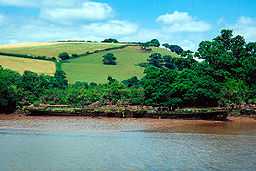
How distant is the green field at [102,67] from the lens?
98.7 metres

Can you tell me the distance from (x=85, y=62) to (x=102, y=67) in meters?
4.09

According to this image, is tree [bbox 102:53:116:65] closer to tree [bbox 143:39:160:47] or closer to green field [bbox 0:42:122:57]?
green field [bbox 0:42:122:57]

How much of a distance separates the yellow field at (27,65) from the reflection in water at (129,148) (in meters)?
47.6

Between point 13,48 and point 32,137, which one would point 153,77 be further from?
point 13,48

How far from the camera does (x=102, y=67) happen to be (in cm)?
10469

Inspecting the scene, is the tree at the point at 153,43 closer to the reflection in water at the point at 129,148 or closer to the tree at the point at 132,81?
the tree at the point at 132,81

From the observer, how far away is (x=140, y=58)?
11306 centimetres

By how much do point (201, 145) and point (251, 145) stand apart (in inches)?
132

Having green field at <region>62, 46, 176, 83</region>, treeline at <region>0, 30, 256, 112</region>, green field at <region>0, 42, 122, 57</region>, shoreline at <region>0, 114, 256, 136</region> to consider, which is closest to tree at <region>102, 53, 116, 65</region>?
green field at <region>62, 46, 176, 83</region>

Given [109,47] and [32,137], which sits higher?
[109,47]

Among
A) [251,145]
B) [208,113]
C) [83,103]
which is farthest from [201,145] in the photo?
[83,103]

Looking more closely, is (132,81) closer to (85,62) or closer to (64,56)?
(85,62)

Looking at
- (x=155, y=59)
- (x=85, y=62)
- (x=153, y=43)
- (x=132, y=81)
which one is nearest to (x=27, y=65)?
(x=85, y=62)

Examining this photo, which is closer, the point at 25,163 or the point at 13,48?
the point at 25,163
